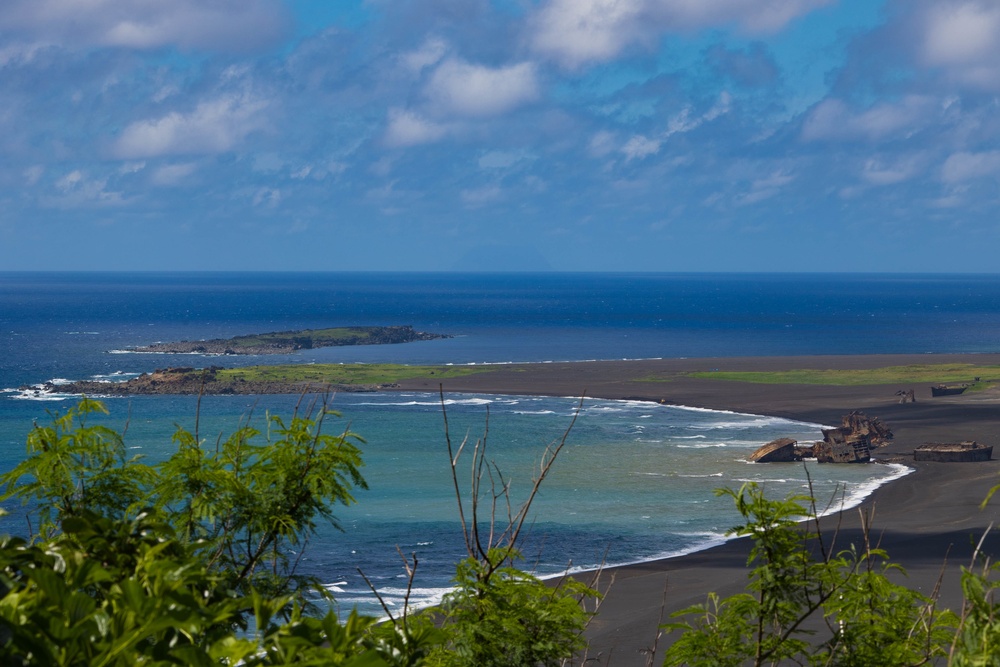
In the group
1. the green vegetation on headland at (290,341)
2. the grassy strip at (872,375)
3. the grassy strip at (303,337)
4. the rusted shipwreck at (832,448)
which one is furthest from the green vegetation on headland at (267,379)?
the rusted shipwreck at (832,448)

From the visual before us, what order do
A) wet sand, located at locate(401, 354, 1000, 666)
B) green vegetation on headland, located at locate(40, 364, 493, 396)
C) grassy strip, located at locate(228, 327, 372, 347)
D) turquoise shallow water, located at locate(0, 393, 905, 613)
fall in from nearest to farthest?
wet sand, located at locate(401, 354, 1000, 666), turquoise shallow water, located at locate(0, 393, 905, 613), green vegetation on headland, located at locate(40, 364, 493, 396), grassy strip, located at locate(228, 327, 372, 347)

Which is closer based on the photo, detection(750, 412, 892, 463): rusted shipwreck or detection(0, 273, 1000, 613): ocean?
detection(0, 273, 1000, 613): ocean

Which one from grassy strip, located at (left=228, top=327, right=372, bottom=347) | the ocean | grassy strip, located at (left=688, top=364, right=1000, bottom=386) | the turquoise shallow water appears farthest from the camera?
grassy strip, located at (left=228, top=327, right=372, bottom=347)

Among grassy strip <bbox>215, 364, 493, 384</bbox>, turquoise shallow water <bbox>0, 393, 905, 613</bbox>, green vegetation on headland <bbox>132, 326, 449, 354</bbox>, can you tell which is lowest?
turquoise shallow water <bbox>0, 393, 905, 613</bbox>

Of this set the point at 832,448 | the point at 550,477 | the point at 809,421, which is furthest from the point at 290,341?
the point at 832,448

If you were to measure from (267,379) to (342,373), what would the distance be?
6628mm

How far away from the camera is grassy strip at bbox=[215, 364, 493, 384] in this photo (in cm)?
8231

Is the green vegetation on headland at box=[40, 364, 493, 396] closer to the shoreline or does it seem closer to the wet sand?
the shoreline

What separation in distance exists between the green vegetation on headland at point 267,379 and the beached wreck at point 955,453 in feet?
126

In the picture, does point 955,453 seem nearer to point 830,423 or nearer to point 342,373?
point 830,423

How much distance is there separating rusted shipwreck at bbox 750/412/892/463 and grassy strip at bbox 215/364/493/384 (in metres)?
37.7

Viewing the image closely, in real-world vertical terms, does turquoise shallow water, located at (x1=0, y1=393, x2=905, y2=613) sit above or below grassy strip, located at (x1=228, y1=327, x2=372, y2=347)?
below

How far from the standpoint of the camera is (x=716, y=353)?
359 ft

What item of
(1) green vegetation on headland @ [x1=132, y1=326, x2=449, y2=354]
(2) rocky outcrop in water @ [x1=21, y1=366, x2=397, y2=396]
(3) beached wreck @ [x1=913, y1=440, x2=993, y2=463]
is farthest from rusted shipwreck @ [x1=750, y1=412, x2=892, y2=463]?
(1) green vegetation on headland @ [x1=132, y1=326, x2=449, y2=354]
